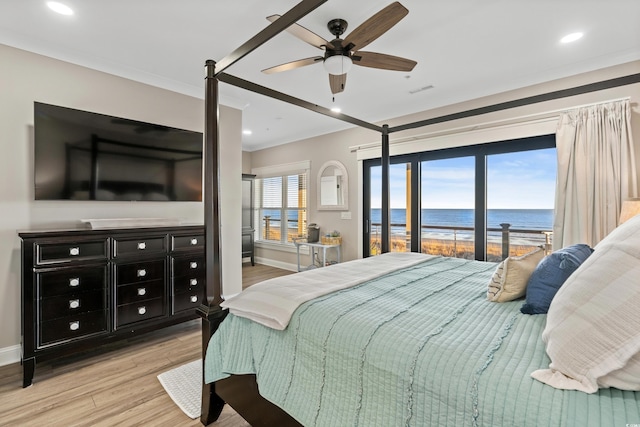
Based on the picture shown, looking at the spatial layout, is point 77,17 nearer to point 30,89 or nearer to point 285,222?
point 30,89

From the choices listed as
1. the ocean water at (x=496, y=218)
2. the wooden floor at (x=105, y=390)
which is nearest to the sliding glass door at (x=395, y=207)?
the ocean water at (x=496, y=218)

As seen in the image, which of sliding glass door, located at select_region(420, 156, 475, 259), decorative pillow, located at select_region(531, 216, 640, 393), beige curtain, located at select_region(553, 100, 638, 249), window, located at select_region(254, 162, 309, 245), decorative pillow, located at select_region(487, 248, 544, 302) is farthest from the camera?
window, located at select_region(254, 162, 309, 245)

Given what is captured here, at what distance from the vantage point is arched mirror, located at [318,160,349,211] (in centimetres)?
514

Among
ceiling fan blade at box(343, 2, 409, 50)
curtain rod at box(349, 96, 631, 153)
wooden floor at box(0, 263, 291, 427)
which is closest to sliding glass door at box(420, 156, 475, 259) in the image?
curtain rod at box(349, 96, 631, 153)

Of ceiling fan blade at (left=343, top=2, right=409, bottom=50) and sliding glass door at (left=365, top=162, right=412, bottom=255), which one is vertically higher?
ceiling fan blade at (left=343, top=2, right=409, bottom=50)

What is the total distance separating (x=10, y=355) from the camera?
2.50 m

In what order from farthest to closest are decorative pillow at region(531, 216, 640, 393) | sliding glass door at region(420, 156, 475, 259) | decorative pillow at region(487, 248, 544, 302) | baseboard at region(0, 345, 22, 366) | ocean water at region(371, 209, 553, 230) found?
1. sliding glass door at region(420, 156, 475, 259)
2. ocean water at region(371, 209, 553, 230)
3. baseboard at region(0, 345, 22, 366)
4. decorative pillow at region(487, 248, 544, 302)
5. decorative pillow at region(531, 216, 640, 393)

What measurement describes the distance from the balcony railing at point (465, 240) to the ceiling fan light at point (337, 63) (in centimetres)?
272

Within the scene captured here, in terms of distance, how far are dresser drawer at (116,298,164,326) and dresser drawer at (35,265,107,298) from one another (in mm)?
279

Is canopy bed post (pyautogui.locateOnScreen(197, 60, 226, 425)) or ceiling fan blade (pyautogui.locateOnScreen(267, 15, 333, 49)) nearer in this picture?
canopy bed post (pyautogui.locateOnScreen(197, 60, 226, 425))

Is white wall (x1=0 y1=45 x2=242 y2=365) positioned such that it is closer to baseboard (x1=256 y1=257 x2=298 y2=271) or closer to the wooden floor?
the wooden floor

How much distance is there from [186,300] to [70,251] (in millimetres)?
1077

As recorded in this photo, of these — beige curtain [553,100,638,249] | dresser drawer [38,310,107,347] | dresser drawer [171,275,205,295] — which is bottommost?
dresser drawer [38,310,107,347]

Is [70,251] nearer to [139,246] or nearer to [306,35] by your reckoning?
[139,246]
